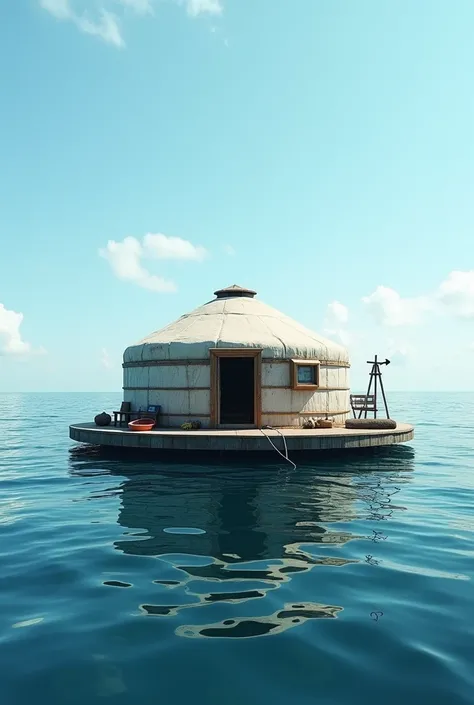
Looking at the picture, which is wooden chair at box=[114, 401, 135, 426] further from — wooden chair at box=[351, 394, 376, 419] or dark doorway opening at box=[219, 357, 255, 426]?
wooden chair at box=[351, 394, 376, 419]

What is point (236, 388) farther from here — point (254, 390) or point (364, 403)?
point (254, 390)

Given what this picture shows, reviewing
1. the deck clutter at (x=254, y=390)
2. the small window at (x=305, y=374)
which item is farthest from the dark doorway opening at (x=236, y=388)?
the small window at (x=305, y=374)

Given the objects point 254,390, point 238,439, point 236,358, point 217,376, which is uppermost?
point 236,358

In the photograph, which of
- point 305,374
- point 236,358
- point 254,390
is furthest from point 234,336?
point 305,374

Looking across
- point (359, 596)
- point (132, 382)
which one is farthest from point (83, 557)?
point (132, 382)

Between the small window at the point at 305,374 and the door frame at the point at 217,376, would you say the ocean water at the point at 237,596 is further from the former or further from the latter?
the small window at the point at 305,374

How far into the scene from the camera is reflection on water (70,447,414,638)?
436 centimetres

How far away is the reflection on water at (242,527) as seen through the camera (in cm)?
436

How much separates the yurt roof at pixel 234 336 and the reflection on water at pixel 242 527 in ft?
Answer: 9.16

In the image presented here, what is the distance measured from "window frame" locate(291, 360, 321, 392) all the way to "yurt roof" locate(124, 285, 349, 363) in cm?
19

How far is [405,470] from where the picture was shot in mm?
11781

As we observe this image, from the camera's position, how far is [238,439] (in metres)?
11.2

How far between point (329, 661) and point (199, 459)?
8553 mm

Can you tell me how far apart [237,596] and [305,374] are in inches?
362
